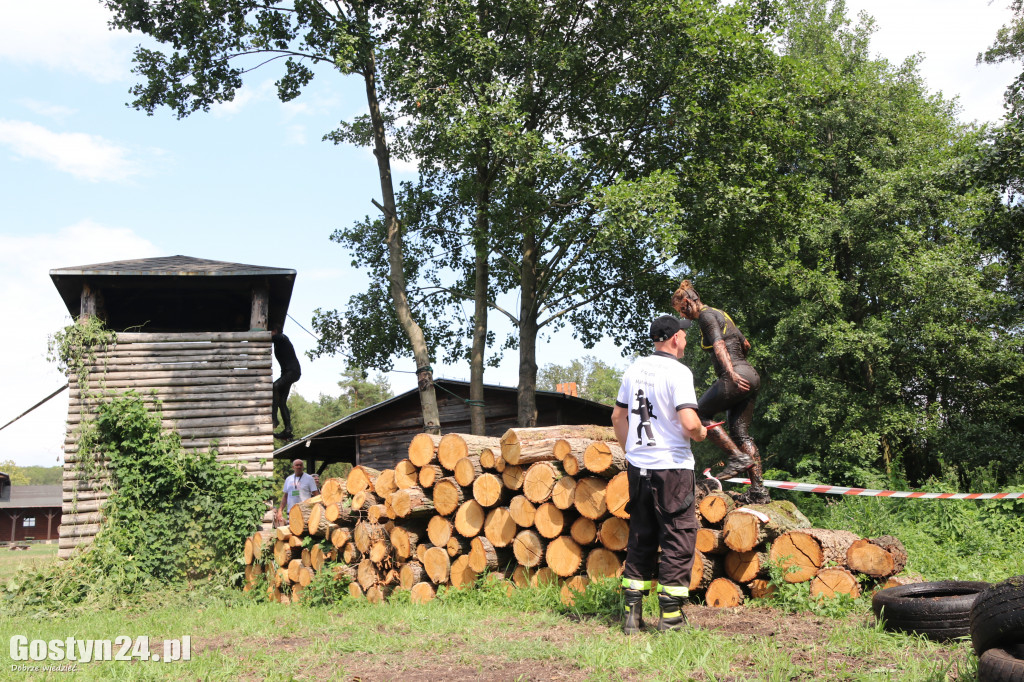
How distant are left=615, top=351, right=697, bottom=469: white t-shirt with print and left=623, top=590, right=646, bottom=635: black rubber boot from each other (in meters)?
0.92

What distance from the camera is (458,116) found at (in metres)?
15.2

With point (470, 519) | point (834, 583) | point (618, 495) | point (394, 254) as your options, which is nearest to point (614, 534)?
point (618, 495)

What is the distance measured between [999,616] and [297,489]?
1030cm

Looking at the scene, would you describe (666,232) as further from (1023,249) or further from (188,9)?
(188,9)

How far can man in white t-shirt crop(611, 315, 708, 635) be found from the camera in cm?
534

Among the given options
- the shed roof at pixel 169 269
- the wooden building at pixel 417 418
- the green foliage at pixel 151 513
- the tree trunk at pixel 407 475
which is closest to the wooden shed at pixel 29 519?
the wooden building at pixel 417 418

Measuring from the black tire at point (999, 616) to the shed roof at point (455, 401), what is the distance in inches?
638

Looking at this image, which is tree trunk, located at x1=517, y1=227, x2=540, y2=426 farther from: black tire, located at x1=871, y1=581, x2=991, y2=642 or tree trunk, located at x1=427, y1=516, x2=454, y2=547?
black tire, located at x1=871, y1=581, x2=991, y2=642

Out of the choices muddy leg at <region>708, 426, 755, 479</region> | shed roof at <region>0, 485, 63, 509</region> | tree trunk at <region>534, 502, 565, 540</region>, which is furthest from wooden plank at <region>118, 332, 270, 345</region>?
shed roof at <region>0, 485, 63, 509</region>

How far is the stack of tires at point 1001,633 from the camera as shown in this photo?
3387mm

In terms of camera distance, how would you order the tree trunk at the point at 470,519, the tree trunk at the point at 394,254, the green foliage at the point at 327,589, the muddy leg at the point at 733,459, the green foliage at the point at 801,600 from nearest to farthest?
the green foliage at the point at 801,600 → the muddy leg at the point at 733,459 → the tree trunk at the point at 470,519 → the green foliage at the point at 327,589 → the tree trunk at the point at 394,254

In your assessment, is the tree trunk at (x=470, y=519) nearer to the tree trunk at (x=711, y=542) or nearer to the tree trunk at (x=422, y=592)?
the tree trunk at (x=422, y=592)

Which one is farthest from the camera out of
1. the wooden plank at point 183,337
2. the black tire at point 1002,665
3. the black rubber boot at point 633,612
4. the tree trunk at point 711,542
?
the wooden plank at point 183,337

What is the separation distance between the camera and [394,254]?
1703cm
